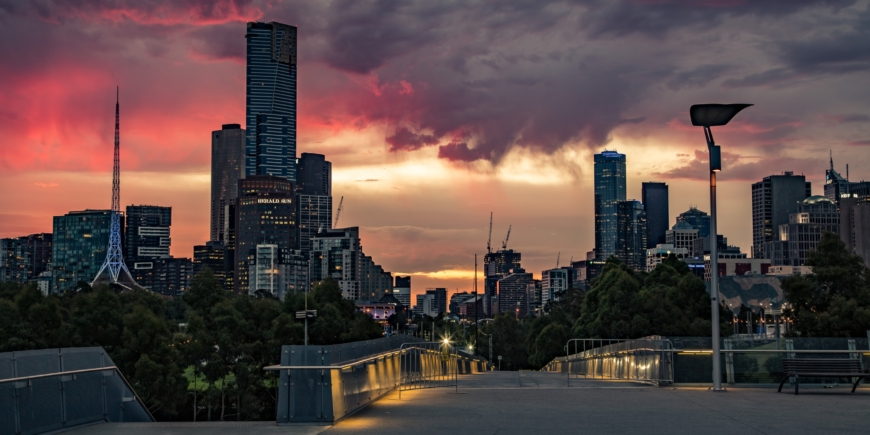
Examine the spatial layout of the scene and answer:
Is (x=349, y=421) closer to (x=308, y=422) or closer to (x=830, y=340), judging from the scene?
(x=308, y=422)

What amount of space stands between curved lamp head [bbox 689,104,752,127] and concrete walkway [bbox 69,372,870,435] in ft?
20.0

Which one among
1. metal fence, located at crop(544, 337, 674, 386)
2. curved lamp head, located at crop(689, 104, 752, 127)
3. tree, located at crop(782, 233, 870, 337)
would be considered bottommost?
metal fence, located at crop(544, 337, 674, 386)

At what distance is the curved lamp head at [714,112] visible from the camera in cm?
2220

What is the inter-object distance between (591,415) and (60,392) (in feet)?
26.8

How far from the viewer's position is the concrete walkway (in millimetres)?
13992

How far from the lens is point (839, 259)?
169ft

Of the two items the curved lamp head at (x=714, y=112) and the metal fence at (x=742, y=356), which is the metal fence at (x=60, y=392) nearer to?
the metal fence at (x=742, y=356)

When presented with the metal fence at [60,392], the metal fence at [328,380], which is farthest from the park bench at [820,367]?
the metal fence at [60,392]

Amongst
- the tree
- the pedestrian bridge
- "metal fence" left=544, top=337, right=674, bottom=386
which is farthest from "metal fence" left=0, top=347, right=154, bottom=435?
the tree

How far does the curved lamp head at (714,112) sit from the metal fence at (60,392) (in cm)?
1351

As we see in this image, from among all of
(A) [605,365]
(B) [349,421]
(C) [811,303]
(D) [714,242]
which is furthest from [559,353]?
(B) [349,421]

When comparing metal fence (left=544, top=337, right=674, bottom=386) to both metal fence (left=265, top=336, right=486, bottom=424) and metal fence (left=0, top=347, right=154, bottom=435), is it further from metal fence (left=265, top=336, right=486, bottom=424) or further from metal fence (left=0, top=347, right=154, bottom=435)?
metal fence (left=0, top=347, right=154, bottom=435)

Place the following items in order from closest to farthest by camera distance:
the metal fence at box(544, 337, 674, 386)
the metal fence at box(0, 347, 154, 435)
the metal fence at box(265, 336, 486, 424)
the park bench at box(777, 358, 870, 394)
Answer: the metal fence at box(0, 347, 154, 435) < the metal fence at box(265, 336, 486, 424) < the park bench at box(777, 358, 870, 394) < the metal fence at box(544, 337, 674, 386)

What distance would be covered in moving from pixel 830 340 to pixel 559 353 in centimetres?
8917
